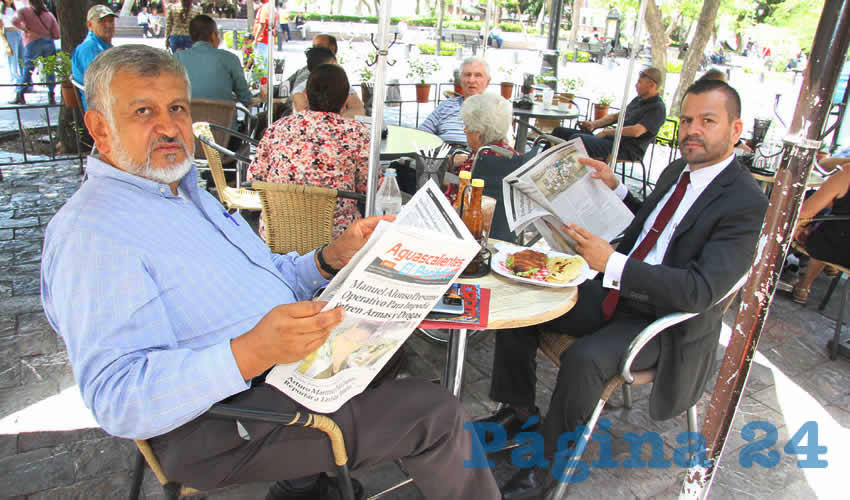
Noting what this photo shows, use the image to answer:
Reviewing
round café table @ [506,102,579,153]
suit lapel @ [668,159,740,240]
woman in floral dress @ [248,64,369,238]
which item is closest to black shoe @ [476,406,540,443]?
suit lapel @ [668,159,740,240]

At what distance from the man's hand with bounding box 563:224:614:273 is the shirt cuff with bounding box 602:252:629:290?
17mm

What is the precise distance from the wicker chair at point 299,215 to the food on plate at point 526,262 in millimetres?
938

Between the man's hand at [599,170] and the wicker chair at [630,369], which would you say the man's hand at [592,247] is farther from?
the man's hand at [599,170]

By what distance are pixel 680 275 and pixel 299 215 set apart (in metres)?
1.75

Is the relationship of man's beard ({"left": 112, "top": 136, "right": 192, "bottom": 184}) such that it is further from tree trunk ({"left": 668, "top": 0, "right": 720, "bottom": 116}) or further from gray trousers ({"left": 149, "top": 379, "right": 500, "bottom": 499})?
tree trunk ({"left": 668, "top": 0, "right": 720, "bottom": 116})

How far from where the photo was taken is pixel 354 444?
4.75 ft

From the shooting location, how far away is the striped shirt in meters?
4.74

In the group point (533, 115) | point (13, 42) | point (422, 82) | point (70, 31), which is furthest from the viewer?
point (13, 42)

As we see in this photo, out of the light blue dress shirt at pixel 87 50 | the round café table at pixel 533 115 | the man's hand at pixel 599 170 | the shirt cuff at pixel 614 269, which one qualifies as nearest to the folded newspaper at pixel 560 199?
the man's hand at pixel 599 170

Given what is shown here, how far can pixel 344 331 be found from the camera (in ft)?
4.18

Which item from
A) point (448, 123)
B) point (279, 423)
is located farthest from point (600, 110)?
point (279, 423)

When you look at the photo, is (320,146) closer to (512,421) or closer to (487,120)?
(487,120)

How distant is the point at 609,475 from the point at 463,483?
3.53ft

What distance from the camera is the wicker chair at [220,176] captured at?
337cm
